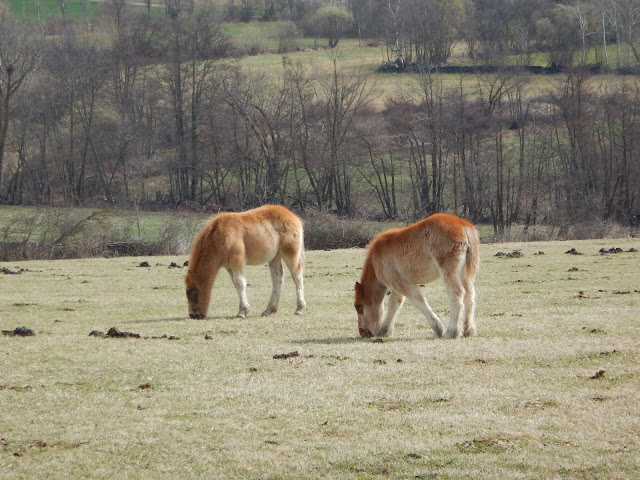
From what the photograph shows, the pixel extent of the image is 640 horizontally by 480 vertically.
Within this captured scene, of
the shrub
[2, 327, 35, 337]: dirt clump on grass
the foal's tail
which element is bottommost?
the shrub

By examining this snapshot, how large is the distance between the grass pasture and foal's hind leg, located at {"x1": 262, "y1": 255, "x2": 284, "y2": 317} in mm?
400

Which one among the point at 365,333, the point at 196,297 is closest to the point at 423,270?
the point at 365,333

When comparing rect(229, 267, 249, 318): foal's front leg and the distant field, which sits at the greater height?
the distant field

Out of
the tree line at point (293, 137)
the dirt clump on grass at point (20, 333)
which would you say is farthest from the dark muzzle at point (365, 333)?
the tree line at point (293, 137)

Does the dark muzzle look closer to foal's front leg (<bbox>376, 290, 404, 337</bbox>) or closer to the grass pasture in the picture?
foal's front leg (<bbox>376, 290, 404, 337</bbox>)

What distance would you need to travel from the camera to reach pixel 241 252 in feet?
50.6

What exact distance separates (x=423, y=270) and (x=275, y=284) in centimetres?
467

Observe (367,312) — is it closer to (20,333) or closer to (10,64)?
(20,333)

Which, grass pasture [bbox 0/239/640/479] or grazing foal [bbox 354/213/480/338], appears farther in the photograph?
grazing foal [bbox 354/213/480/338]

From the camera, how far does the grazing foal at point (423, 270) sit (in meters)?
11.8

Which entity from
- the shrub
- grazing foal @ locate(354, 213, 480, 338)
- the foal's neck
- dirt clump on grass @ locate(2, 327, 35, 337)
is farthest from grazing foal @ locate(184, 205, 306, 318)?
the shrub

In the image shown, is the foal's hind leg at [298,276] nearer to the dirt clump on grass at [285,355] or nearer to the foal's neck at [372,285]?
the foal's neck at [372,285]

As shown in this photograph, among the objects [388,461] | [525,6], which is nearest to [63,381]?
[388,461]

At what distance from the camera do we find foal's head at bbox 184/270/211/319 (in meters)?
15.3
